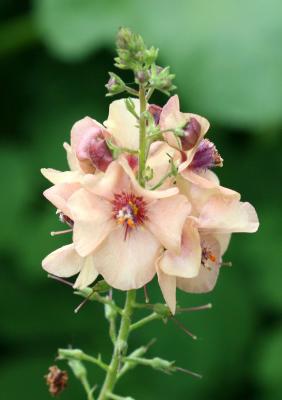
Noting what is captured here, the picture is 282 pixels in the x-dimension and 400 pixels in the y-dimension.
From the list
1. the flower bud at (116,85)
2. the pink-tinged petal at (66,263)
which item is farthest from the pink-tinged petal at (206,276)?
the flower bud at (116,85)

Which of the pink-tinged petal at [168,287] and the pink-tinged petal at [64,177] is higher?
the pink-tinged petal at [64,177]

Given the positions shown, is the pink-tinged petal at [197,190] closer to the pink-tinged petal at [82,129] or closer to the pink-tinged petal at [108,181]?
the pink-tinged petal at [108,181]

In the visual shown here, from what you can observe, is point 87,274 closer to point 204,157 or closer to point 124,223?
point 124,223

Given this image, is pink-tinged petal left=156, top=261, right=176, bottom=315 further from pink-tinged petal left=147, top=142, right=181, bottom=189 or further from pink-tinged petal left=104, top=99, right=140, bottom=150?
pink-tinged petal left=104, top=99, right=140, bottom=150

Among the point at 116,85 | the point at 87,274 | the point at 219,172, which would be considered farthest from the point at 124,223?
the point at 219,172

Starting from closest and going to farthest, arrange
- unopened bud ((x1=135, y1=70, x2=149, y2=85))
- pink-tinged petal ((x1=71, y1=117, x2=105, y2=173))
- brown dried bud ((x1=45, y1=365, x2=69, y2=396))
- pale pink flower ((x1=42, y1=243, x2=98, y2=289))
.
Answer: unopened bud ((x1=135, y1=70, x2=149, y2=85)) < pink-tinged petal ((x1=71, y1=117, x2=105, y2=173)) < pale pink flower ((x1=42, y1=243, x2=98, y2=289)) < brown dried bud ((x1=45, y1=365, x2=69, y2=396))

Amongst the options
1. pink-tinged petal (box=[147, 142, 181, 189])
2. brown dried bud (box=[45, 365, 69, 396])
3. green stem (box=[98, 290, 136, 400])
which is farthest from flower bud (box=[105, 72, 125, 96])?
brown dried bud (box=[45, 365, 69, 396])

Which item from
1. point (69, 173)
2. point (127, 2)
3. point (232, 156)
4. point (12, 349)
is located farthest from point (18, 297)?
point (69, 173)
